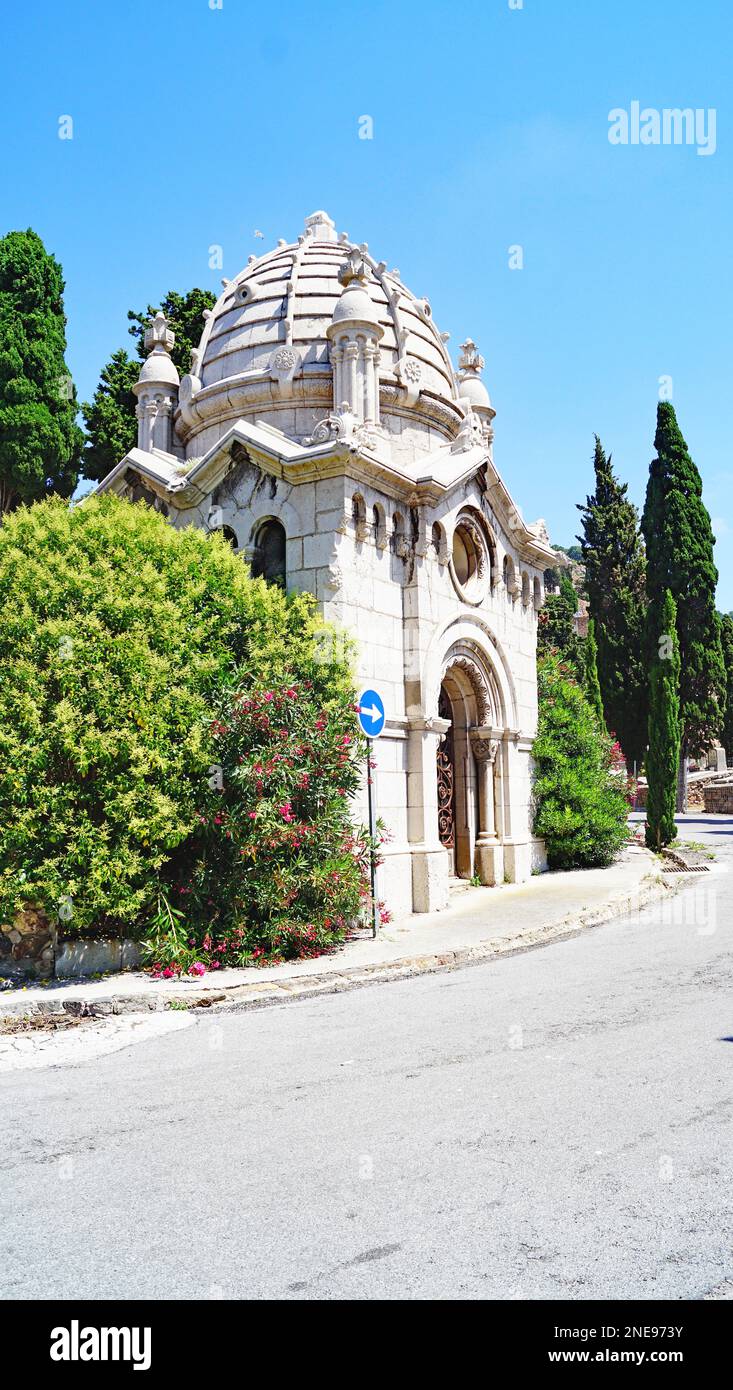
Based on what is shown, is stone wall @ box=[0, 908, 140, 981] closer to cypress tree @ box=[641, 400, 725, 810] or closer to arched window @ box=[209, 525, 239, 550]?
arched window @ box=[209, 525, 239, 550]

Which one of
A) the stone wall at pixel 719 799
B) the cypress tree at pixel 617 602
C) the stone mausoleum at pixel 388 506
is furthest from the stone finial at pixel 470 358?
the stone wall at pixel 719 799

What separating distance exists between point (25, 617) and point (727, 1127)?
280 inches

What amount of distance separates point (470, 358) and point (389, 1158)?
1840 cm

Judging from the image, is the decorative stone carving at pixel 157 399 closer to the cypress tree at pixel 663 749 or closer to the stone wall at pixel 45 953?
the stone wall at pixel 45 953

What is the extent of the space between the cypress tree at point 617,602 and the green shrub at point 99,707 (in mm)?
29973

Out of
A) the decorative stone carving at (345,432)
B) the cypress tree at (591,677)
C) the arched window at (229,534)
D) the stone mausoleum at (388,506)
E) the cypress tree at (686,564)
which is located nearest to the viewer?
the decorative stone carving at (345,432)

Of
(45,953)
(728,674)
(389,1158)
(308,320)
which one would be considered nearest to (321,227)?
(308,320)

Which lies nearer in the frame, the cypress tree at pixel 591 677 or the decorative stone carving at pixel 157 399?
the decorative stone carving at pixel 157 399

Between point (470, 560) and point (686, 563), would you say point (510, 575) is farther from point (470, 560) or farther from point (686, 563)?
point (686, 563)

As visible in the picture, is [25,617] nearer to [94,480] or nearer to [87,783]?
[87,783]

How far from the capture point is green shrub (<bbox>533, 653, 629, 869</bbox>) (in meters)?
17.3

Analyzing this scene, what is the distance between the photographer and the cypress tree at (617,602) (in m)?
39.8

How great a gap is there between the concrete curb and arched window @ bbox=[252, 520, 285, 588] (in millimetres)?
5944

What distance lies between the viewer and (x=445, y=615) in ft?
47.3
